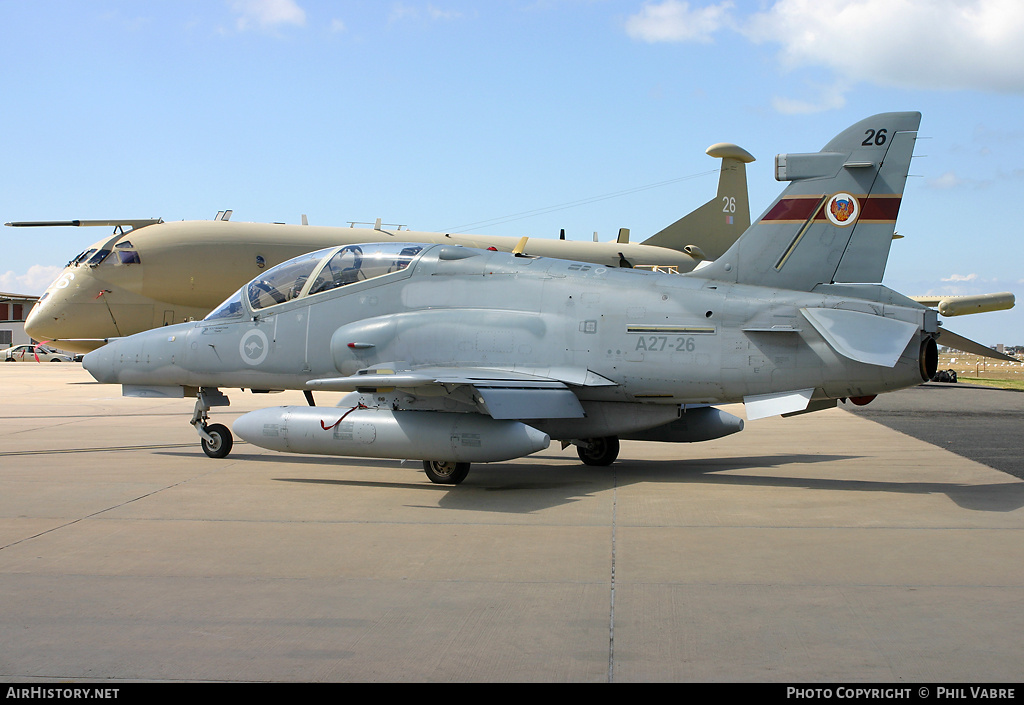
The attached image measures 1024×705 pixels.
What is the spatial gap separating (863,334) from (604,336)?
8.59ft

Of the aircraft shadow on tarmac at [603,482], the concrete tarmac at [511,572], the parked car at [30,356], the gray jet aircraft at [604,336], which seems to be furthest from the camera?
the parked car at [30,356]

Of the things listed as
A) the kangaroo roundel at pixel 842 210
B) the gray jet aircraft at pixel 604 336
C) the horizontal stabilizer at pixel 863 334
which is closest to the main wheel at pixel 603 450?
the gray jet aircraft at pixel 604 336

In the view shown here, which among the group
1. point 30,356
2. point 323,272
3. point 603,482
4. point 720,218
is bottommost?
point 30,356

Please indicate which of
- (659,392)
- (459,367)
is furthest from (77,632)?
(659,392)

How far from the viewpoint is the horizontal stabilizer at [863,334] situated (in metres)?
7.95

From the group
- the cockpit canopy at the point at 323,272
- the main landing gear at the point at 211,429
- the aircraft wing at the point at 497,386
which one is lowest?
the main landing gear at the point at 211,429

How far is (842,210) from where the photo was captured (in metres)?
8.94

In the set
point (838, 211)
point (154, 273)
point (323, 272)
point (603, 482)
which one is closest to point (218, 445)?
point (323, 272)

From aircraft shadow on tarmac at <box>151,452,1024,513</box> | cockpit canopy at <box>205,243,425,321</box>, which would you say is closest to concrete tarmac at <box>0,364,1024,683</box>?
aircraft shadow on tarmac at <box>151,452,1024,513</box>

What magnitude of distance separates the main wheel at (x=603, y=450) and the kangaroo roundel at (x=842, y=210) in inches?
145

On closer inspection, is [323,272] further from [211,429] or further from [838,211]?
[838,211]

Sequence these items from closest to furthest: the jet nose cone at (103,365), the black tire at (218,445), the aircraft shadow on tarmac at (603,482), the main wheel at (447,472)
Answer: the aircraft shadow on tarmac at (603,482), the main wheel at (447,472), the black tire at (218,445), the jet nose cone at (103,365)

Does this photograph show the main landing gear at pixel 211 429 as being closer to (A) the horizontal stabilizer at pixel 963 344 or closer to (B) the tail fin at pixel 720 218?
(A) the horizontal stabilizer at pixel 963 344
